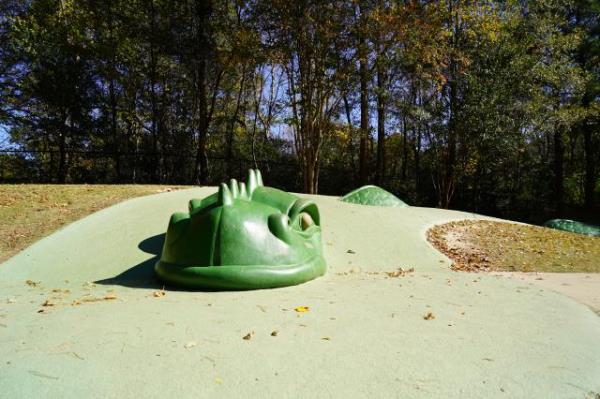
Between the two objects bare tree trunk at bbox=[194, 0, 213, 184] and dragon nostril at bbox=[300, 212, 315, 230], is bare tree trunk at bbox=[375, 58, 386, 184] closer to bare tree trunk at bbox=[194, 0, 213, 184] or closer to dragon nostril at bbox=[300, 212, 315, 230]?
bare tree trunk at bbox=[194, 0, 213, 184]

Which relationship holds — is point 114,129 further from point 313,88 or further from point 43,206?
point 43,206

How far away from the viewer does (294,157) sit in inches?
884

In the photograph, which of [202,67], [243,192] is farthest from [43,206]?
[202,67]

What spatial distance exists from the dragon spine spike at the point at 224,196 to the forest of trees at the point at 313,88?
9.25m

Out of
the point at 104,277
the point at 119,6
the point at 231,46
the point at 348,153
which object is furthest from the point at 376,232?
the point at 348,153

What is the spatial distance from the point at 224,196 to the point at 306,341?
2316mm

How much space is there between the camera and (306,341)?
2.93m

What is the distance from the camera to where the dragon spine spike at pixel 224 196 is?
16.0 feet

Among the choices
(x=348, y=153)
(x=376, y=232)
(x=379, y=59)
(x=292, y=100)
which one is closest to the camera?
(x=376, y=232)

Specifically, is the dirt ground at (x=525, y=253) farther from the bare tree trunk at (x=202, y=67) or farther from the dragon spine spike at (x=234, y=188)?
the bare tree trunk at (x=202, y=67)

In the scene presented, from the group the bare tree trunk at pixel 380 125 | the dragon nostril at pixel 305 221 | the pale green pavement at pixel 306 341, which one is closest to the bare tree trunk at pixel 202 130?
the bare tree trunk at pixel 380 125

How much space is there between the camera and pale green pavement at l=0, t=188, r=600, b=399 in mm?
2273

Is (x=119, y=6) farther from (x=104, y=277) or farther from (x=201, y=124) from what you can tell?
(x=104, y=277)

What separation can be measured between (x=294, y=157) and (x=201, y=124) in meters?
5.75
